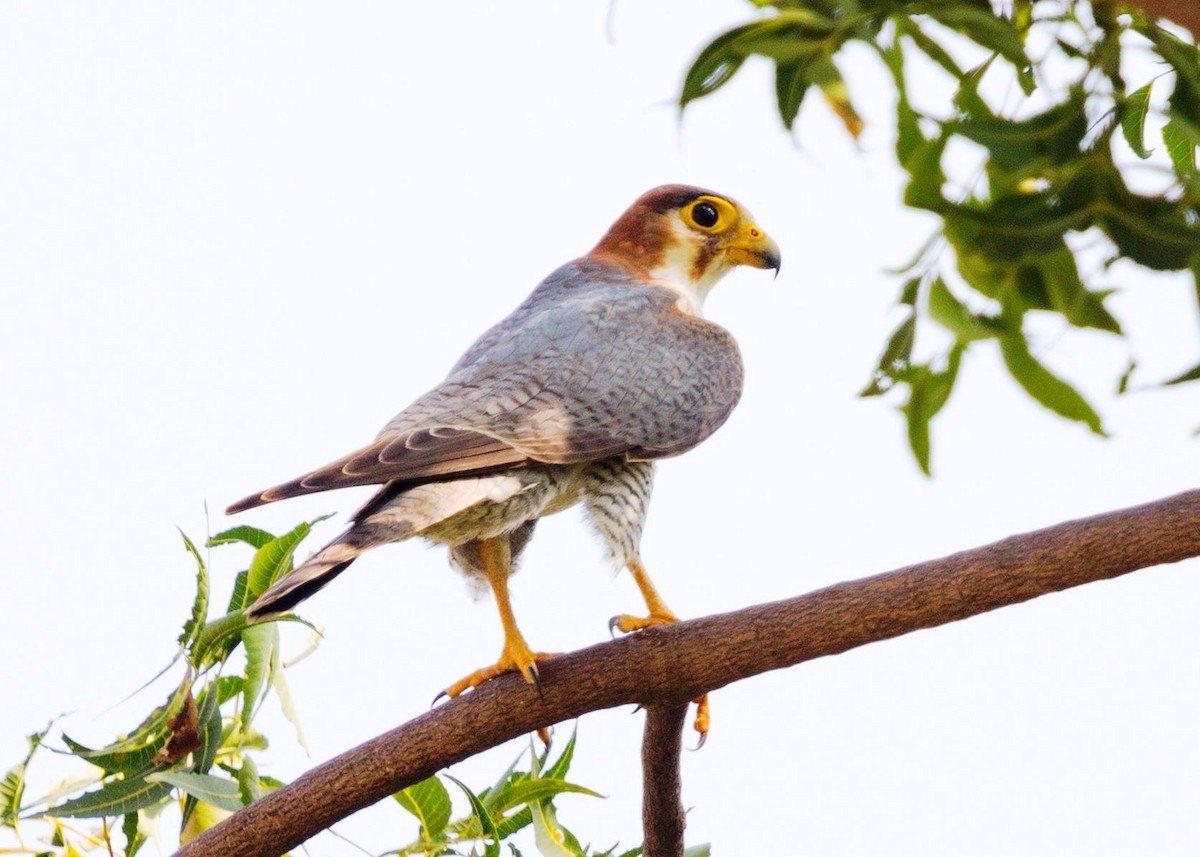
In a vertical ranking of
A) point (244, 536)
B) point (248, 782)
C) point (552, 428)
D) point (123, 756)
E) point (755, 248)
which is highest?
point (755, 248)

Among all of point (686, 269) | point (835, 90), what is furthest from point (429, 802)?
point (686, 269)

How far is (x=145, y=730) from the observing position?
3.06 meters

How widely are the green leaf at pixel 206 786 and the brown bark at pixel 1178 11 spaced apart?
8.38 ft

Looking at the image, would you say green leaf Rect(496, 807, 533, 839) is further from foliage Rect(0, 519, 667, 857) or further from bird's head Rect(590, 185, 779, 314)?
bird's head Rect(590, 185, 779, 314)

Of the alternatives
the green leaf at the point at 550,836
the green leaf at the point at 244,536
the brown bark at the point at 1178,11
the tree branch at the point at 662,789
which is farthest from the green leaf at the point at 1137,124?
the green leaf at the point at 244,536

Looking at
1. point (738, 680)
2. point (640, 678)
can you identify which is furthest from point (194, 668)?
point (738, 680)

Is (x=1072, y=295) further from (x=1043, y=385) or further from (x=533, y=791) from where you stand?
(x=533, y=791)

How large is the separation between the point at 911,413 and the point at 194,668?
74.6 inches

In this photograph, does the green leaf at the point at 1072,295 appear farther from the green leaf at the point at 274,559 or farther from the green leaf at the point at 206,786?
the green leaf at the point at 206,786

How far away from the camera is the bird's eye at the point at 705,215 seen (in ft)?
17.6

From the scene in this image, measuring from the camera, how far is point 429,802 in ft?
10.2

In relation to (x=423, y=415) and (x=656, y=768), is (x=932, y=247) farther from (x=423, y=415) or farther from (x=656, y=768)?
(x=423, y=415)

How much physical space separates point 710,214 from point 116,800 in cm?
319

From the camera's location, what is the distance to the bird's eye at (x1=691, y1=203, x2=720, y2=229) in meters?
5.36
